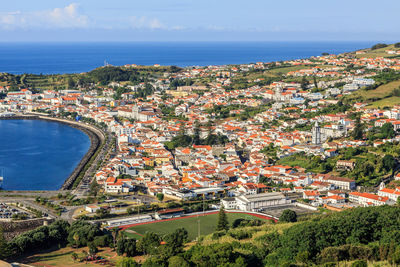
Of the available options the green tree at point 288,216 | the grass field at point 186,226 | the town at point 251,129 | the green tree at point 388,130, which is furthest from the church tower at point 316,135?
the green tree at point 288,216

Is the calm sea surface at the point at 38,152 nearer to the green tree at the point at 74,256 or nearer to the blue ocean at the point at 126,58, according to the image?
the green tree at the point at 74,256

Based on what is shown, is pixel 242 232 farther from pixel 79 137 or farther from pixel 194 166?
pixel 79 137

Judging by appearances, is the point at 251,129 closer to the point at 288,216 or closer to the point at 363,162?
the point at 363,162

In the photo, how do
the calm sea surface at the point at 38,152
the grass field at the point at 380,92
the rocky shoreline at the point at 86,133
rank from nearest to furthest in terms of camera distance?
the rocky shoreline at the point at 86,133 → the calm sea surface at the point at 38,152 → the grass field at the point at 380,92

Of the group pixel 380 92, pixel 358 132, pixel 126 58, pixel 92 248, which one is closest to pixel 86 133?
pixel 358 132

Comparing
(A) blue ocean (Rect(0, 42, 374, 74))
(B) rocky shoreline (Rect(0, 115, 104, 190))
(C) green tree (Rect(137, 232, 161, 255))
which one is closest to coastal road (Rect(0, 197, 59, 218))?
(B) rocky shoreline (Rect(0, 115, 104, 190))

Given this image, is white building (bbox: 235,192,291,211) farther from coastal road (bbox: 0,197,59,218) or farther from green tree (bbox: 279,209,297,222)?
coastal road (bbox: 0,197,59,218)
